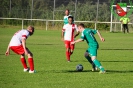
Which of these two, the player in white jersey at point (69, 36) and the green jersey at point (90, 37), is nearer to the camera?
the green jersey at point (90, 37)

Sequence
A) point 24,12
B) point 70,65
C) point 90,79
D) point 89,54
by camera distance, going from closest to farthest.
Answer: point 90,79 < point 89,54 < point 70,65 < point 24,12

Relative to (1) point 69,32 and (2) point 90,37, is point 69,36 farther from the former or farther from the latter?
(2) point 90,37

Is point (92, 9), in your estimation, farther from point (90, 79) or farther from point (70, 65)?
point (90, 79)

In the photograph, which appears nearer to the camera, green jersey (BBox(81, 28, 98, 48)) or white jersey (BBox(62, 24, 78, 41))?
green jersey (BBox(81, 28, 98, 48))

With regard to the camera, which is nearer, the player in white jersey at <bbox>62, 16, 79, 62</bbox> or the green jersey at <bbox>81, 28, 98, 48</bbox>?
the green jersey at <bbox>81, 28, 98, 48</bbox>

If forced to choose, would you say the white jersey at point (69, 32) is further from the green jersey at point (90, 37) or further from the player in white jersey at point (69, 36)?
the green jersey at point (90, 37)

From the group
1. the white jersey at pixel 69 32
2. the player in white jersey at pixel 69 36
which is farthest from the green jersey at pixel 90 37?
the white jersey at pixel 69 32

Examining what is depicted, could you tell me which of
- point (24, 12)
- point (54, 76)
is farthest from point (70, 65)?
point (24, 12)

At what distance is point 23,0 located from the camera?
5475cm

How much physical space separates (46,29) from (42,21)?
1.54 meters

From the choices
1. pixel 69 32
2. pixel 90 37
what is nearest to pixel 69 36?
pixel 69 32

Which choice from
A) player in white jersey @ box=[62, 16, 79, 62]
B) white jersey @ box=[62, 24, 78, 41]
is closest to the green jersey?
player in white jersey @ box=[62, 16, 79, 62]

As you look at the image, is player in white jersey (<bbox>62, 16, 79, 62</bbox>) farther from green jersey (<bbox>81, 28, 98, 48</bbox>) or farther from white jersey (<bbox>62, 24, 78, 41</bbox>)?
green jersey (<bbox>81, 28, 98, 48</bbox>)

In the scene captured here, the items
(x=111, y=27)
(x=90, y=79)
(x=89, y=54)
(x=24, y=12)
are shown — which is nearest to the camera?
(x=90, y=79)
